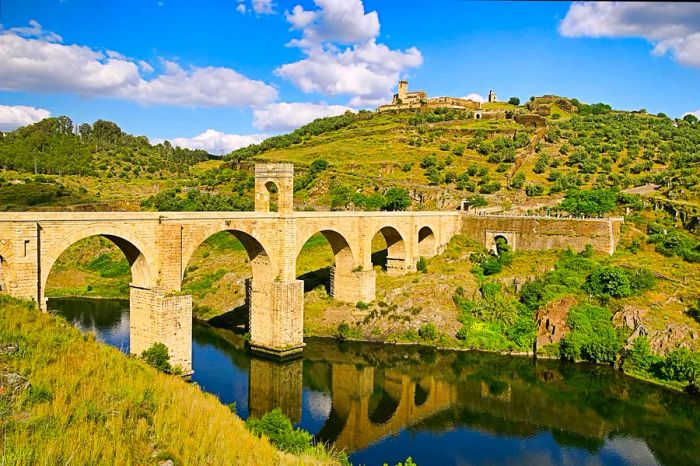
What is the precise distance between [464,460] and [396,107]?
87418 millimetres

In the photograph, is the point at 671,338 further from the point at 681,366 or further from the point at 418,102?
the point at 418,102

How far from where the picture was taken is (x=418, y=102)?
3984 inches

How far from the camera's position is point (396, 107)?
101 metres

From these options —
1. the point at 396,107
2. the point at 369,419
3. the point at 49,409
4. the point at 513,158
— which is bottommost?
the point at 369,419

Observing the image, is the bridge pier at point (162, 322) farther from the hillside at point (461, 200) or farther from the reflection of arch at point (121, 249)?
the hillside at point (461, 200)

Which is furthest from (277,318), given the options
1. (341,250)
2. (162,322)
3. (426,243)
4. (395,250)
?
(426,243)

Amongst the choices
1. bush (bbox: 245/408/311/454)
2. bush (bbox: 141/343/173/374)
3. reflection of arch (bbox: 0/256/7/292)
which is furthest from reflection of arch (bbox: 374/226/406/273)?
reflection of arch (bbox: 0/256/7/292)

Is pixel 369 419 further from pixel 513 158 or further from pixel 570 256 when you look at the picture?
pixel 513 158

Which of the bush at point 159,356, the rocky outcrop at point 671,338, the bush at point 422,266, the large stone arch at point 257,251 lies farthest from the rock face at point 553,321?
the bush at point 159,356

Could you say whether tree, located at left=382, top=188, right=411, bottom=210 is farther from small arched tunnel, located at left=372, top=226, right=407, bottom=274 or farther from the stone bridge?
small arched tunnel, located at left=372, top=226, right=407, bottom=274

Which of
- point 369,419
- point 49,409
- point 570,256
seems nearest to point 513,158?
point 570,256

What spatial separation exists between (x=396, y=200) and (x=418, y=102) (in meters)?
53.7

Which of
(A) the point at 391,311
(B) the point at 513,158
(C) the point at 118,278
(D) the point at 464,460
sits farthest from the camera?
(B) the point at 513,158

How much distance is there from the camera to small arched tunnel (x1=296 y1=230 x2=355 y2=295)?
116ft
